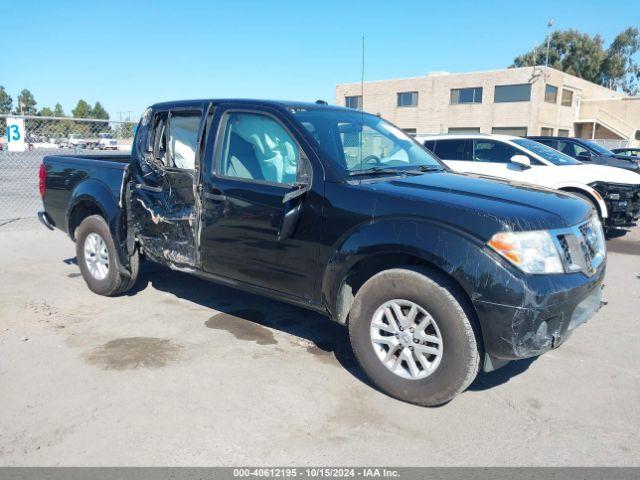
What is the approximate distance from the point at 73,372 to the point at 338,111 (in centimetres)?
299

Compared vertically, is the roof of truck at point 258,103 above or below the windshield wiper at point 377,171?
above

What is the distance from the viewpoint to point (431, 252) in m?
3.23

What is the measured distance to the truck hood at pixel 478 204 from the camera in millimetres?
3150

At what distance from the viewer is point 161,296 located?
580cm

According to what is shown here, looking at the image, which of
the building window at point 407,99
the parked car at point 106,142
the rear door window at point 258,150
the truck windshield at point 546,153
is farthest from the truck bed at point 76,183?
the building window at point 407,99

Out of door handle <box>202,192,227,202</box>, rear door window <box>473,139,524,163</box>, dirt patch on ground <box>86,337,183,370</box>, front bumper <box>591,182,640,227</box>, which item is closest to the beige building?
front bumper <box>591,182,640,227</box>

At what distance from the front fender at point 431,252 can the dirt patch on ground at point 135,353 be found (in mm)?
1496

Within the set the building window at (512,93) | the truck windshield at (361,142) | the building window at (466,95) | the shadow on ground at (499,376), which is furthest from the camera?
the building window at (466,95)

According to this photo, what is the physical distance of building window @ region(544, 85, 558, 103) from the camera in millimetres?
39894

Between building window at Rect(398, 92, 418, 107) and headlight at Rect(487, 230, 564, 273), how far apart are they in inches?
1727

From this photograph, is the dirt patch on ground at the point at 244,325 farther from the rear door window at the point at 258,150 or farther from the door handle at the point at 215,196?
the rear door window at the point at 258,150

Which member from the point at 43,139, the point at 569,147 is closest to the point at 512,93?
the point at 569,147

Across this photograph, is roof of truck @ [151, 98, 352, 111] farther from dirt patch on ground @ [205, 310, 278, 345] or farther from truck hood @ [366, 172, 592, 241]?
dirt patch on ground @ [205, 310, 278, 345]

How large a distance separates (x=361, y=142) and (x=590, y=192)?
6.09 m
